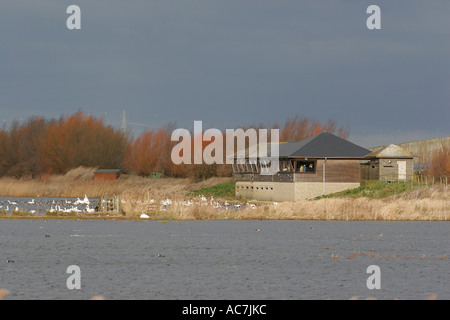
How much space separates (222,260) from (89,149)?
91422mm

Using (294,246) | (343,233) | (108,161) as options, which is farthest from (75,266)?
(108,161)

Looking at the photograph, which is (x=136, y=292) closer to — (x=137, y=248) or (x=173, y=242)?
(x=137, y=248)

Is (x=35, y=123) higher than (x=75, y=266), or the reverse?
(x=35, y=123)

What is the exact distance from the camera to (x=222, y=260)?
29.3 m

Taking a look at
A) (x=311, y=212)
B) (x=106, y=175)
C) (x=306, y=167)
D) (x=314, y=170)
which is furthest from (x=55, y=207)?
(x=106, y=175)

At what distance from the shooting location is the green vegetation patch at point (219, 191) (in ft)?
292

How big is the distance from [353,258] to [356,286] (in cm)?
758

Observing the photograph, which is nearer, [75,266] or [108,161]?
[75,266]

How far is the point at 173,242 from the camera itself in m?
36.2

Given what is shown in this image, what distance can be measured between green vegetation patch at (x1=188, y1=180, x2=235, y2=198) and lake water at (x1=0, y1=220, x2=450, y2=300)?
4117cm

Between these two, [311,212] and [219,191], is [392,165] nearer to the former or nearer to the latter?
[219,191]

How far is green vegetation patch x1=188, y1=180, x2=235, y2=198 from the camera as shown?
89.1 metres
